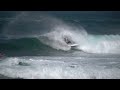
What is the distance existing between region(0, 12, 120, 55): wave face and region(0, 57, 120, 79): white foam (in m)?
1.64

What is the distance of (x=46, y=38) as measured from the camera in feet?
36.1

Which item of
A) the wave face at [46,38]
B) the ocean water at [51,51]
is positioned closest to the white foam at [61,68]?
the ocean water at [51,51]

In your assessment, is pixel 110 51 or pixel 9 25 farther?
pixel 9 25

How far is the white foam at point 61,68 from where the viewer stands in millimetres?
6742

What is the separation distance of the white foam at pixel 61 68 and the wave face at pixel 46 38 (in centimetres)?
164

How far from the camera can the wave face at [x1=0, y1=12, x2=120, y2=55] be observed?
10016mm

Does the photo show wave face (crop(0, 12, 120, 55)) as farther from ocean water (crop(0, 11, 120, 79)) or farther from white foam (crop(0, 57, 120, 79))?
white foam (crop(0, 57, 120, 79))

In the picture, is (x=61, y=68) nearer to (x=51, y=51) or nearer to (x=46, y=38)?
(x=51, y=51)

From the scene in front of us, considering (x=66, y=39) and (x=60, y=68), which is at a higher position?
(x=60, y=68)
